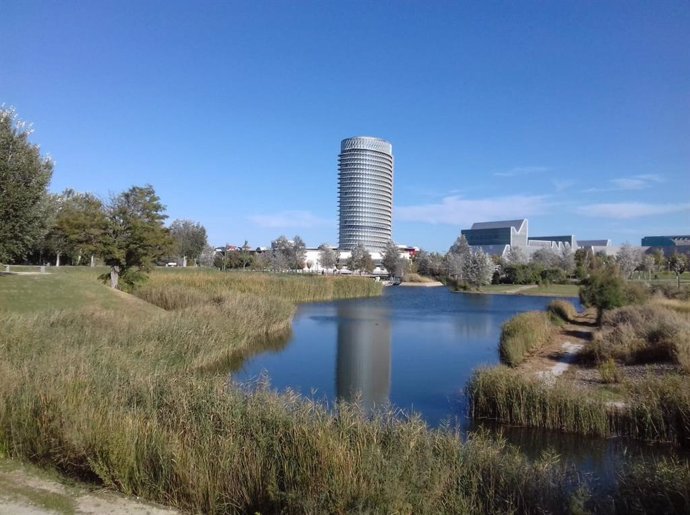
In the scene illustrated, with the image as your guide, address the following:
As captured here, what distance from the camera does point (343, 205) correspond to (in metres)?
186

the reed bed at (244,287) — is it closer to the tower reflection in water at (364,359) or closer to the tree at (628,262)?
the tower reflection in water at (364,359)

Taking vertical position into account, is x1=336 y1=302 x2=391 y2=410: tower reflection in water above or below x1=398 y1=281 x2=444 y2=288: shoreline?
below

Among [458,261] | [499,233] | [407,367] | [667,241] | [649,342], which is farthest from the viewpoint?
[499,233]

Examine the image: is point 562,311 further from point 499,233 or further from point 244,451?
point 499,233

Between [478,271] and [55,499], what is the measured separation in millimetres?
73744

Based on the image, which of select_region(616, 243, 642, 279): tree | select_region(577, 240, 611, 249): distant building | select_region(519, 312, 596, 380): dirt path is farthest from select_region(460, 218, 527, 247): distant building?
select_region(519, 312, 596, 380): dirt path

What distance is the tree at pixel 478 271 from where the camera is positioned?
2982 inches

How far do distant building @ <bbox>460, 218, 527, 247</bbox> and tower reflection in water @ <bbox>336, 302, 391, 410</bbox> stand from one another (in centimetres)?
13351

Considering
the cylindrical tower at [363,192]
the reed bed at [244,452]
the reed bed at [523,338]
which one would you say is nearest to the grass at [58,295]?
the reed bed at [244,452]

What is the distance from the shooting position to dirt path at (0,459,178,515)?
17.1ft

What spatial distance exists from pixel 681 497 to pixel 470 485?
1811 millimetres

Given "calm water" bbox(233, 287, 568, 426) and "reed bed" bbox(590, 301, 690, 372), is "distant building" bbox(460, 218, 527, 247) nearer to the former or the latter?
"calm water" bbox(233, 287, 568, 426)

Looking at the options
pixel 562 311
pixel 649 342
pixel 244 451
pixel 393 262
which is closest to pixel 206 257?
pixel 393 262

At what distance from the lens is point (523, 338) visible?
2059 cm
